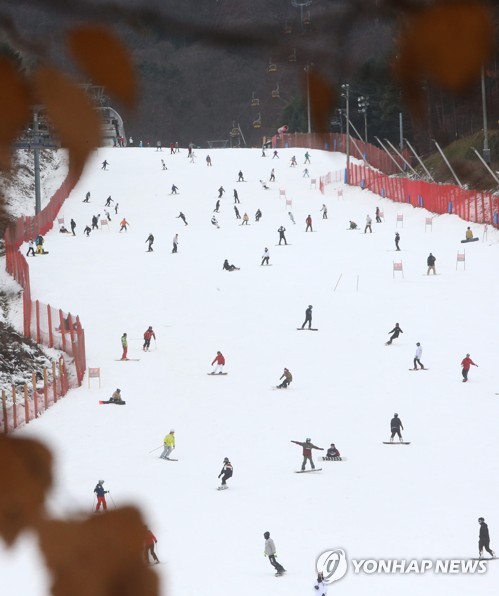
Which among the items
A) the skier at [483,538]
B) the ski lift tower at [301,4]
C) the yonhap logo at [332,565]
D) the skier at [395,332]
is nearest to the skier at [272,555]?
the yonhap logo at [332,565]

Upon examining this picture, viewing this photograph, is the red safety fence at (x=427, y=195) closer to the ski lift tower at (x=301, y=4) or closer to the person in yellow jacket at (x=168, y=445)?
the person in yellow jacket at (x=168, y=445)

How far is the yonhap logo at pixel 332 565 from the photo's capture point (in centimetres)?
1647

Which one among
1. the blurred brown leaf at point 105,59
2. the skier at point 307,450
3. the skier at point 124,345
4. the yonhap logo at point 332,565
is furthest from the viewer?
the skier at point 124,345

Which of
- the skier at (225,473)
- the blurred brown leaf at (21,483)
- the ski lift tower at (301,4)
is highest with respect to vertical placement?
the ski lift tower at (301,4)

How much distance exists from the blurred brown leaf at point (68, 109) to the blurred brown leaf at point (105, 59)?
0.04m

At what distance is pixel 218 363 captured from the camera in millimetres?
29969

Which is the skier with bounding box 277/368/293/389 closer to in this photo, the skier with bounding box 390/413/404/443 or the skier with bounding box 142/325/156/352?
the skier with bounding box 390/413/404/443

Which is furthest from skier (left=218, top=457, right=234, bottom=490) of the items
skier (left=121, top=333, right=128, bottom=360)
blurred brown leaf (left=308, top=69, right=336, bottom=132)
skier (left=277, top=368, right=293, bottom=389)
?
blurred brown leaf (left=308, top=69, right=336, bottom=132)

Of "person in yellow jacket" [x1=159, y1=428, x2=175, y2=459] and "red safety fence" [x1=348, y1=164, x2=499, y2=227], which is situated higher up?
"red safety fence" [x1=348, y1=164, x2=499, y2=227]

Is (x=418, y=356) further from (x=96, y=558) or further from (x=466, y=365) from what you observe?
(x=96, y=558)

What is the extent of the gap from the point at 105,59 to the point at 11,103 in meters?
0.17

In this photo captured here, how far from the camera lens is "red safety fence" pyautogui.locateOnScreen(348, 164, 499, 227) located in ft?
142

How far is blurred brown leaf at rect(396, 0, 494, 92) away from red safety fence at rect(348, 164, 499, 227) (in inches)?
1419

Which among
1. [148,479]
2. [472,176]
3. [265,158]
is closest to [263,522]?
[148,479]
